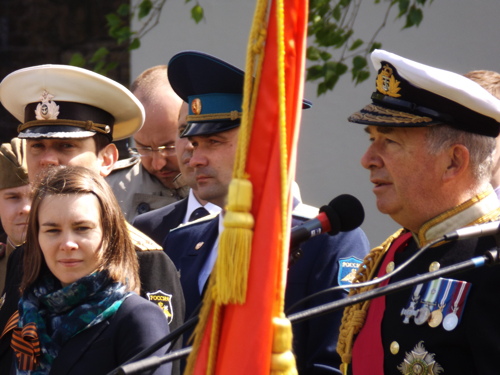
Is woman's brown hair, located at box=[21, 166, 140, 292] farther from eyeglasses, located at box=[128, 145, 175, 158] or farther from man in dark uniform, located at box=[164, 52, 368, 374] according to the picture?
eyeglasses, located at box=[128, 145, 175, 158]

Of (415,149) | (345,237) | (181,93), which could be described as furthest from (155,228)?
(415,149)

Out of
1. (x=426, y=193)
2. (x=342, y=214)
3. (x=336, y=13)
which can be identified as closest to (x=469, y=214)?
(x=426, y=193)

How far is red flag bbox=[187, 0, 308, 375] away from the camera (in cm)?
205

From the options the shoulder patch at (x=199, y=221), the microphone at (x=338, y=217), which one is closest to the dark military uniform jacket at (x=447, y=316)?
the microphone at (x=338, y=217)

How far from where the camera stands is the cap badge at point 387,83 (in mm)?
3012

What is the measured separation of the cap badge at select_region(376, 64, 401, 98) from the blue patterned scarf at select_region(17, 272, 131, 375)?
1033 millimetres

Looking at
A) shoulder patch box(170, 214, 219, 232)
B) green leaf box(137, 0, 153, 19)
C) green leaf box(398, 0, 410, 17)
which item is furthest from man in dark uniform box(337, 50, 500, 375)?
green leaf box(137, 0, 153, 19)

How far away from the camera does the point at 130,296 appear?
123 inches

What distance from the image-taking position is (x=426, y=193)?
2902 millimetres

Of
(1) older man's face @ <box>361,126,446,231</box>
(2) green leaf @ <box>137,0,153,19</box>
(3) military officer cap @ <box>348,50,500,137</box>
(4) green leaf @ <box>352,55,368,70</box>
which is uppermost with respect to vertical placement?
(2) green leaf @ <box>137,0,153,19</box>

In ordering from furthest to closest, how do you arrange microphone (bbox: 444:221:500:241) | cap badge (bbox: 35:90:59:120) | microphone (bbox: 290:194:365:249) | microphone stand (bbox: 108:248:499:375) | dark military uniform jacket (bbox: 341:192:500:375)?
cap badge (bbox: 35:90:59:120)
dark military uniform jacket (bbox: 341:192:500:375)
microphone (bbox: 290:194:365:249)
microphone (bbox: 444:221:500:241)
microphone stand (bbox: 108:248:499:375)

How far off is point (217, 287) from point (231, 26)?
15.1ft

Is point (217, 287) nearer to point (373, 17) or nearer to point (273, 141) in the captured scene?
point (273, 141)

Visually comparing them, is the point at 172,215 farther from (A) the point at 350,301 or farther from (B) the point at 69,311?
(A) the point at 350,301
